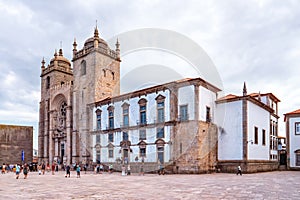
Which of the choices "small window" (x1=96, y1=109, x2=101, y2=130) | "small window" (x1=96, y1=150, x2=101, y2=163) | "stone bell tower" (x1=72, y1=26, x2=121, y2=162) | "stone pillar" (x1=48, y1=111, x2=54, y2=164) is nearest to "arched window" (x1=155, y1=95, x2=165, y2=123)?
"small window" (x1=96, y1=109, x2=101, y2=130)

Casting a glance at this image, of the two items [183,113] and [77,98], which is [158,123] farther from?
[77,98]

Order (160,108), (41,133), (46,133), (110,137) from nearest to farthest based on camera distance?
(160,108), (110,137), (46,133), (41,133)

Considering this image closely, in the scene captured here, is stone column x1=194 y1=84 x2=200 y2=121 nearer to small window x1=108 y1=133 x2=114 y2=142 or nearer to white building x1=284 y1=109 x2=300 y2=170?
small window x1=108 y1=133 x2=114 y2=142

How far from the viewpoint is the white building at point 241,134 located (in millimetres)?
31141

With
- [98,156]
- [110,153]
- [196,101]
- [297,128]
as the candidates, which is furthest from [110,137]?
[297,128]

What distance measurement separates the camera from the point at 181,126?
30781 millimetres

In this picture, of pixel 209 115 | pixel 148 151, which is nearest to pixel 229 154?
pixel 209 115

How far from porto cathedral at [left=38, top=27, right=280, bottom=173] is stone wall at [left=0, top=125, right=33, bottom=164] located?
674 cm

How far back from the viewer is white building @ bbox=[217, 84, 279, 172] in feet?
102

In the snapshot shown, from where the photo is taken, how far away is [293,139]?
40031 mm

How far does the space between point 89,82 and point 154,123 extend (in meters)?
14.5

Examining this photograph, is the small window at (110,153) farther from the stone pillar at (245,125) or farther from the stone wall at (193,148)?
the stone pillar at (245,125)

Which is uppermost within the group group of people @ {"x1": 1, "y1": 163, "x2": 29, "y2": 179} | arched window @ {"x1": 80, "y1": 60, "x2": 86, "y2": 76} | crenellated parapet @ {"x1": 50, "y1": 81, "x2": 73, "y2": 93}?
arched window @ {"x1": 80, "y1": 60, "x2": 86, "y2": 76}

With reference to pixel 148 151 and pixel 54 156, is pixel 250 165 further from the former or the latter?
pixel 54 156
